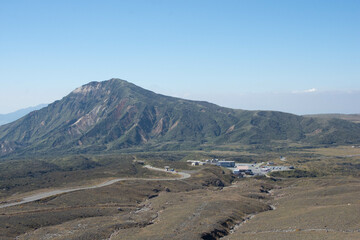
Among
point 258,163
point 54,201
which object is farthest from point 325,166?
point 54,201

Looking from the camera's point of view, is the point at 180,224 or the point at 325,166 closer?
the point at 180,224

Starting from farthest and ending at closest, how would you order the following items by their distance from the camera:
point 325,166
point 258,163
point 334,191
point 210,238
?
1. point 258,163
2. point 325,166
3. point 334,191
4. point 210,238

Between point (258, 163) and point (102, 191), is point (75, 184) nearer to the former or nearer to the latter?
point (102, 191)

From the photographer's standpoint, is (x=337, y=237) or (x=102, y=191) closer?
(x=337, y=237)

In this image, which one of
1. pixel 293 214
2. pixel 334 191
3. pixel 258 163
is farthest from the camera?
pixel 258 163

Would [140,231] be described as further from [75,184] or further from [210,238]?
[75,184]

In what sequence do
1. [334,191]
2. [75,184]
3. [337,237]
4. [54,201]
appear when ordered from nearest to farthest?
[337,237]
[54,201]
[334,191]
[75,184]

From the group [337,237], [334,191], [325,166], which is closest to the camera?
[337,237]

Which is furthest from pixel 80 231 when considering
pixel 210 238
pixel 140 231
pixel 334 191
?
pixel 334 191
